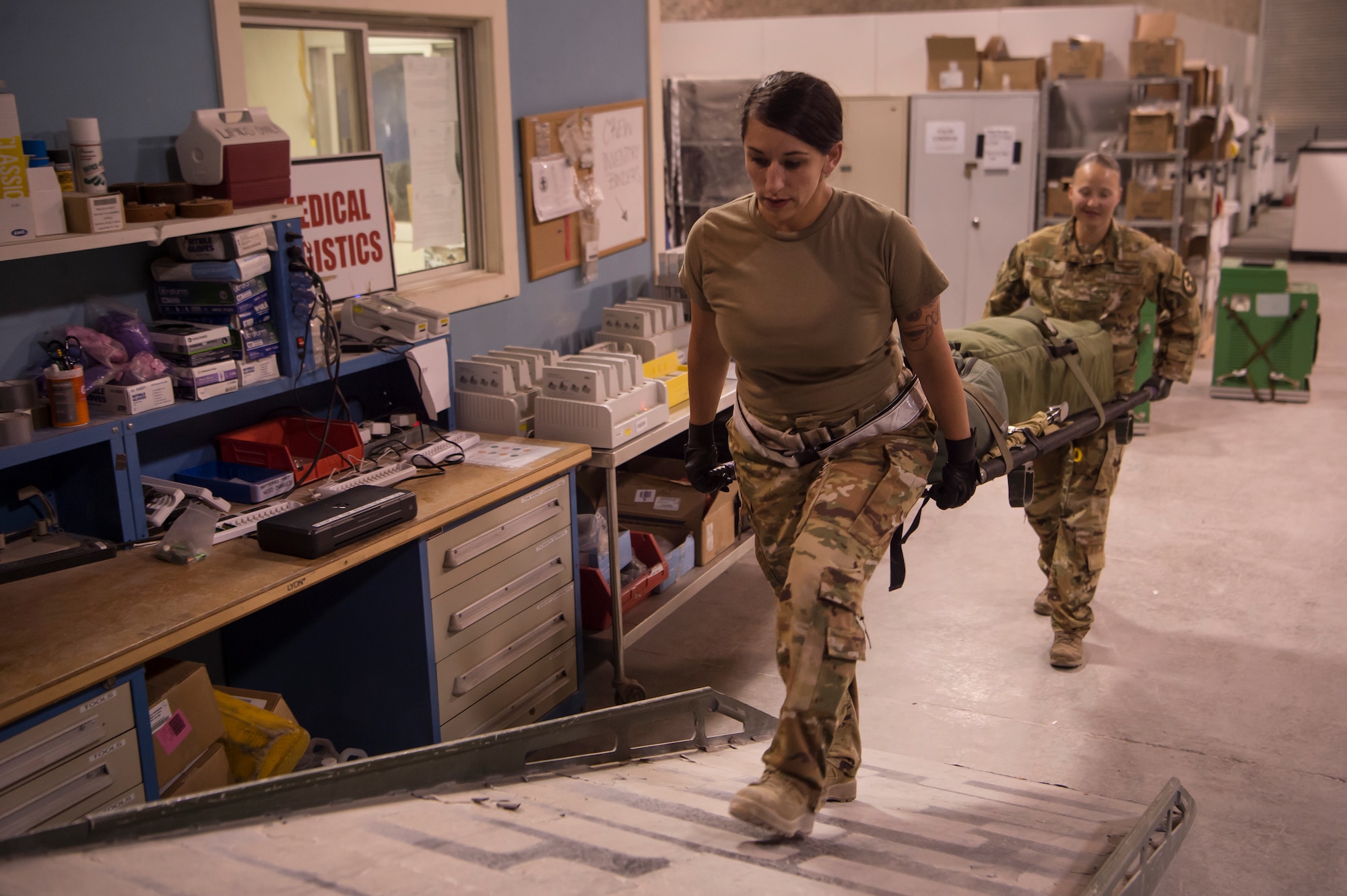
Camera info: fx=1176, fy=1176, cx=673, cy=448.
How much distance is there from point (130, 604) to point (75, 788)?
389 mm

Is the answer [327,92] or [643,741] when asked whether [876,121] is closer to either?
[327,92]

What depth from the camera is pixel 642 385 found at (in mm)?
3744

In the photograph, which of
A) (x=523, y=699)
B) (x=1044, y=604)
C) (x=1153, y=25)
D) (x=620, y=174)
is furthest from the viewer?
(x=1153, y=25)

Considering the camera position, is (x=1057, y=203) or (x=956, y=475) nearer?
(x=956, y=475)

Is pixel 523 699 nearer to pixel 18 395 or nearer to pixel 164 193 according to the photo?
pixel 18 395

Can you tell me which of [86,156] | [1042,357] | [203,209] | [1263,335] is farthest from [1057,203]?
[86,156]

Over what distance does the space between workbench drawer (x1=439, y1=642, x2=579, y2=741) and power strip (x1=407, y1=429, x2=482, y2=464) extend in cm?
66

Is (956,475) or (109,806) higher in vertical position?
(956,475)

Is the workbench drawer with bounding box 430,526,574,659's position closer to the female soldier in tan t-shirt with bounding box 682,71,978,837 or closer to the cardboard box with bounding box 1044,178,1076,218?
the female soldier in tan t-shirt with bounding box 682,71,978,837

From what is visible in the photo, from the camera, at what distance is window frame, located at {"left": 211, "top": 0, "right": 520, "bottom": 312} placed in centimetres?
379

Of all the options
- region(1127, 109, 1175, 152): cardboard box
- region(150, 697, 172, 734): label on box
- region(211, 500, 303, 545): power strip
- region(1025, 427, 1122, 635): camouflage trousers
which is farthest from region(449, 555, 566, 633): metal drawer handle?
region(1127, 109, 1175, 152): cardboard box

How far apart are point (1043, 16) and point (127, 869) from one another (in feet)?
27.0

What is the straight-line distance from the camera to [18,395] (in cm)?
252

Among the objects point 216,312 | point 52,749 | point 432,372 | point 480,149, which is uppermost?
point 480,149
